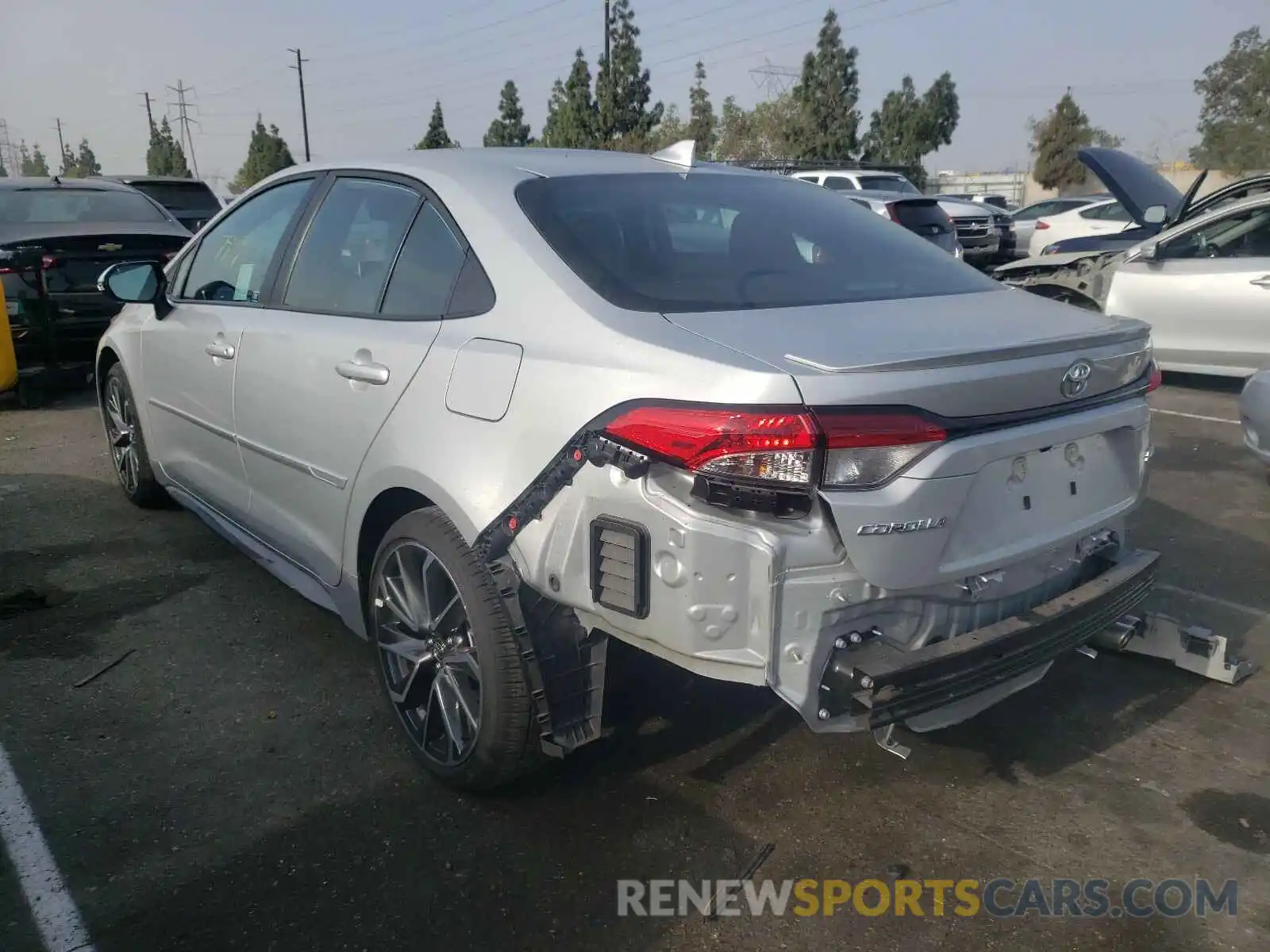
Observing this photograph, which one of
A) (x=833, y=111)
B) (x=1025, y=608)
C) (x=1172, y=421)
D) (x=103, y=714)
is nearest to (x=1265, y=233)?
(x=1172, y=421)

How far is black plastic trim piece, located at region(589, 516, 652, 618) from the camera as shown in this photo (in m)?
2.17

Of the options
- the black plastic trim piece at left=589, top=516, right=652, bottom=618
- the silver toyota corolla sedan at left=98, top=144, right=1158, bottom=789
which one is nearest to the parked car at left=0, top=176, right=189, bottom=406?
the silver toyota corolla sedan at left=98, top=144, right=1158, bottom=789

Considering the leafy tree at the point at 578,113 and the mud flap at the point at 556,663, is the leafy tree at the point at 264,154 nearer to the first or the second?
the leafy tree at the point at 578,113

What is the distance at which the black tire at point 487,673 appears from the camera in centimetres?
251

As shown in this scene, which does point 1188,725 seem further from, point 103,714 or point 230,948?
point 103,714

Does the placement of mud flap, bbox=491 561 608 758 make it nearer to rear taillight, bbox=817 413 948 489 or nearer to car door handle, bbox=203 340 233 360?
rear taillight, bbox=817 413 948 489

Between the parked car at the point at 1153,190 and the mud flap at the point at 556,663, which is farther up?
the parked car at the point at 1153,190

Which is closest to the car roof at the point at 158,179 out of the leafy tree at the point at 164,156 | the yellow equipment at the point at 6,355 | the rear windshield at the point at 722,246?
the yellow equipment at the point at 6,355

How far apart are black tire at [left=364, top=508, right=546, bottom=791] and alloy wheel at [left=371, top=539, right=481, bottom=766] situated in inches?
1.3

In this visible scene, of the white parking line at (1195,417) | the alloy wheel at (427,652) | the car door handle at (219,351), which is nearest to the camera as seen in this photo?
the alloy wheel at (427,652)

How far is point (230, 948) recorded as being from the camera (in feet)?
7.45

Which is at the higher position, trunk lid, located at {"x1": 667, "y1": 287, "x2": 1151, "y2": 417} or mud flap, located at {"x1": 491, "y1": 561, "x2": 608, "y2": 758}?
trunk lid, located at {"x1": 667, "y1": 287, "x2": 1151, "y2": 417}

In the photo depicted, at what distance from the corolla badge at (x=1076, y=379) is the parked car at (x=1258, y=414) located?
3.22 metres

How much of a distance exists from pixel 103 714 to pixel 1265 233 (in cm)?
797
